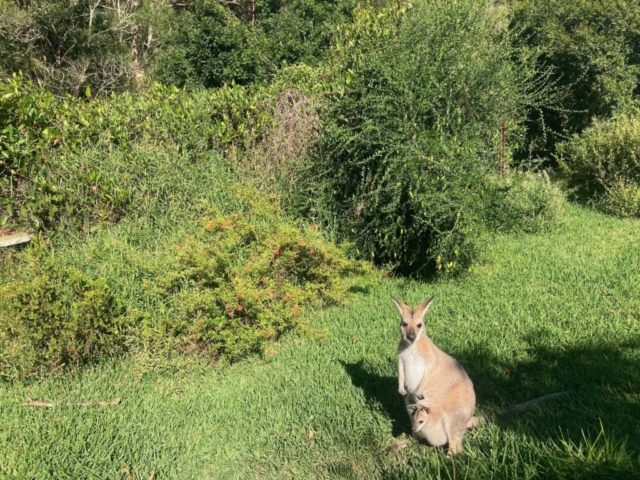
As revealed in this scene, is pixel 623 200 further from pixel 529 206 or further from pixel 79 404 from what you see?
pixel 79 404

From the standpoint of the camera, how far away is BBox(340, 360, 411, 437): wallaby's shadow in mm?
3850

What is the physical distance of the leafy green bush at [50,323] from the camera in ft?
15.3

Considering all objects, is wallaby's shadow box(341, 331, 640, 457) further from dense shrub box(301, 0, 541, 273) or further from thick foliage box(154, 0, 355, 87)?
thick foliage box(154, 0, 355, 87)

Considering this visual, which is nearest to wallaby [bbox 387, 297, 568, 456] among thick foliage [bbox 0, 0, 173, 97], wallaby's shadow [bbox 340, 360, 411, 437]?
wallaby's shadow [bbox 340, 360, 411, 437]

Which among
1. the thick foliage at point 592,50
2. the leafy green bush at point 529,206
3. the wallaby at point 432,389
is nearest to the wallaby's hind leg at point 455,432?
the wallaby at point 432,389

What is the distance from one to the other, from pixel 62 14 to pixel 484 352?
787 inches

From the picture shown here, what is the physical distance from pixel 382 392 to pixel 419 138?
3577mm

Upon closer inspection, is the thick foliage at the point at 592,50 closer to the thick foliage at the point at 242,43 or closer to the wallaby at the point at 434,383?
the thick foliage at the point at 242,43

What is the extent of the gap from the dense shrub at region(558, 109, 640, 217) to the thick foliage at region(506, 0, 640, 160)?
154 centimetres

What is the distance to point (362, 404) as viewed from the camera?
405cm

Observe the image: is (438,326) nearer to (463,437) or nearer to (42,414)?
(463,437)

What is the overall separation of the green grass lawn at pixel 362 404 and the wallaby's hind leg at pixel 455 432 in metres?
0.05

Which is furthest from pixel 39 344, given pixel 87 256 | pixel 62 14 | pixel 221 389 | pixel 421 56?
pixel 62 14

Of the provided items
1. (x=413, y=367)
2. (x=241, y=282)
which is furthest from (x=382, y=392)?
(x=241, y=282)
